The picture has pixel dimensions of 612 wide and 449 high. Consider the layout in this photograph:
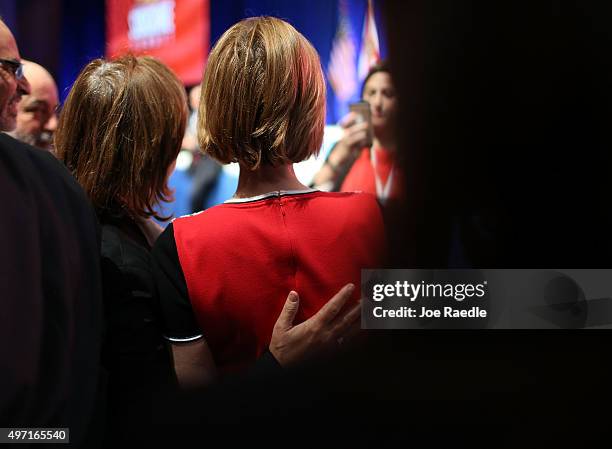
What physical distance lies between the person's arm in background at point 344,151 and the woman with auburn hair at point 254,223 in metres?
0.45

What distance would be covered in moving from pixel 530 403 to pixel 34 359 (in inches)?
38.0

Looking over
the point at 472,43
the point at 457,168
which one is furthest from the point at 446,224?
the point at 472,43

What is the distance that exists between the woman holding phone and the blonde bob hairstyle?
0.82 feet

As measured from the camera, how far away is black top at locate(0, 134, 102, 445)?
101cm

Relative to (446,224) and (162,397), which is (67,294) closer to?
(162,397)

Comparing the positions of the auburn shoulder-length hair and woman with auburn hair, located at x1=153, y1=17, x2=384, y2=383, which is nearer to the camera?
woman with auburn hair, located at x1=153, y1=17, x2=384, y2=383

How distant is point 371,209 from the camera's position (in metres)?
1.25

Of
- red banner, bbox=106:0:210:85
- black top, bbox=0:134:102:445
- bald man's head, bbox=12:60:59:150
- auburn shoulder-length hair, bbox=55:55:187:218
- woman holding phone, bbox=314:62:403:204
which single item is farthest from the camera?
red banner, bbox=106:0:210:85

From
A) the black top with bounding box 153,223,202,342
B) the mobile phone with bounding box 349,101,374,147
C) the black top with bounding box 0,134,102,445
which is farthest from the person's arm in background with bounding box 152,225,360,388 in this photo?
the mobile phone with bounding box 349,101,374,147

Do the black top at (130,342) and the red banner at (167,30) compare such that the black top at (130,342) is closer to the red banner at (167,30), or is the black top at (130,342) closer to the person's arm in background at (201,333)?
the person's arm in background at (201,333)

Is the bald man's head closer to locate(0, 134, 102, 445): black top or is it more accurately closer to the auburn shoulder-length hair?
the auburn shoulder-length hair

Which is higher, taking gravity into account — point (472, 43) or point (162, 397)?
point (472, 43)

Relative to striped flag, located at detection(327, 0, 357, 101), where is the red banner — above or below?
above

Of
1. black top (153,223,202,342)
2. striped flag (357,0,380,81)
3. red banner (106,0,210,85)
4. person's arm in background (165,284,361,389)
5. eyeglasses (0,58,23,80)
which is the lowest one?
person's arm in background (165,284,361,389)
